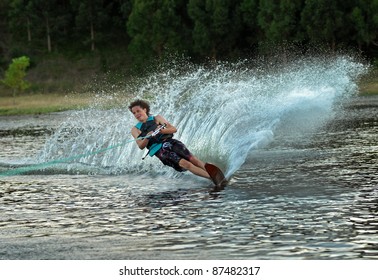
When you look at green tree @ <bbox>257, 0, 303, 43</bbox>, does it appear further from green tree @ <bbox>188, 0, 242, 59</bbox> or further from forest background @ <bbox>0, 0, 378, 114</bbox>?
green tree @ <bbox>188, 0, 242, 59</bbox>

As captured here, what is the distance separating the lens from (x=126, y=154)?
57.6 ft

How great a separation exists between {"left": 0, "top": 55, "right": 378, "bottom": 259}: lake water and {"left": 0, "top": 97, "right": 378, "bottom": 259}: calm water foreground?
16 mm

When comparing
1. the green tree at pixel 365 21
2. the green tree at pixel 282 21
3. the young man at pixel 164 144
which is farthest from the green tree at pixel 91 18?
the young man at pixel 164 144

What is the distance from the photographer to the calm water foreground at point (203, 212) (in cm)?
912

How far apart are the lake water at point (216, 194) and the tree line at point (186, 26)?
109 ft

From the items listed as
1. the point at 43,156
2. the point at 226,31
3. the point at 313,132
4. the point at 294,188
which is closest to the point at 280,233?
the point at 294,188

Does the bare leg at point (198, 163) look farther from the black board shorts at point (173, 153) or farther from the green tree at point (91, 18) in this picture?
the green tree at point (91, 18)

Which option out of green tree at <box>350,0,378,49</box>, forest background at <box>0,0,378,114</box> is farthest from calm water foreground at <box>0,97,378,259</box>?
forest background at <box>0,0,378,114</box>

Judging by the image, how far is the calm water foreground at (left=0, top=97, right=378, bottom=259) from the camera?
9.12m

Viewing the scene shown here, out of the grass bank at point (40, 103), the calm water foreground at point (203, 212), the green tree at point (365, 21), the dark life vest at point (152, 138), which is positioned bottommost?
the calm water foreground at point (203, 212)

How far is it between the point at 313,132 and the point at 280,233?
13.9 metres

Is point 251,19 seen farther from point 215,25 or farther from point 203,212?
Result: point 203,212

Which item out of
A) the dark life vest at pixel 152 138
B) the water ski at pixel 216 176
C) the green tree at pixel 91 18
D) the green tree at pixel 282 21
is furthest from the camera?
the green tree at pixel 91 18
